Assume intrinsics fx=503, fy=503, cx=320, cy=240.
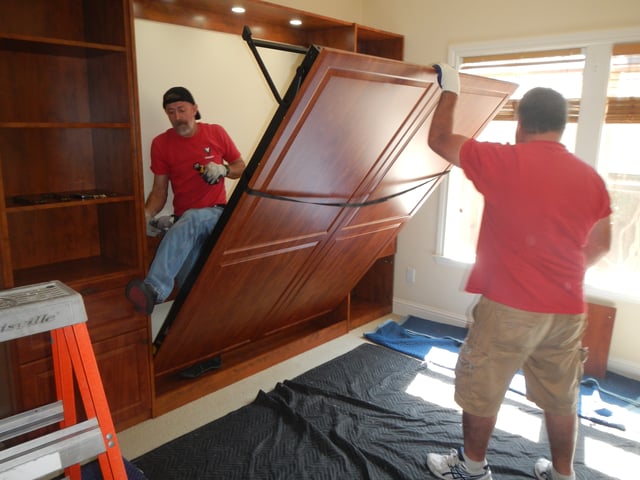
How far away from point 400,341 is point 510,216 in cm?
189

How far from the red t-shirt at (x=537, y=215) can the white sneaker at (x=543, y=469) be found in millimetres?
784

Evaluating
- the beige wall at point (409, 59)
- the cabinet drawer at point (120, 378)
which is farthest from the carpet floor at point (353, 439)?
the beige wall at point (409, 59)

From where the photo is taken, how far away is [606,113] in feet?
→ 9.43

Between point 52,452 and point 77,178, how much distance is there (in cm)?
145

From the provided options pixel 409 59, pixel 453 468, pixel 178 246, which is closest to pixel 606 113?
pixel 409 59

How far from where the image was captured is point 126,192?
7.09 feet

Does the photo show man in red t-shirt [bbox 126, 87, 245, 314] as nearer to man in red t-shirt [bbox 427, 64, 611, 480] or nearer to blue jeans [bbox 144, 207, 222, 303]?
blue jeans [bbox 144, 207, 222, 303]

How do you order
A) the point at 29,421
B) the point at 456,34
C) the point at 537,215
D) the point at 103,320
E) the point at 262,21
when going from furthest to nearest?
the point at 456,34 < the point at 262,21 < the point at 103,320 < the point at 537,215 < the point at 29,421

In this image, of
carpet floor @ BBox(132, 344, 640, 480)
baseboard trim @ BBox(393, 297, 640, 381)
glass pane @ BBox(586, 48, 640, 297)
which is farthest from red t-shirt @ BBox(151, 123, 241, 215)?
glass pane @ BBox(586, 48, 640, 297)

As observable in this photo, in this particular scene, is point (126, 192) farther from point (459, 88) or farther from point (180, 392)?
point (459, 88)

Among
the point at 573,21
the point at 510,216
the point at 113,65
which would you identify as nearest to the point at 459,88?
the point at 510,216

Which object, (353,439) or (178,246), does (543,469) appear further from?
(178,246)

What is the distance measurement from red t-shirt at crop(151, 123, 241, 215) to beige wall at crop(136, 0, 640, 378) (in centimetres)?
13

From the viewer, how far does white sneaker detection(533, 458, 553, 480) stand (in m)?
2.03
